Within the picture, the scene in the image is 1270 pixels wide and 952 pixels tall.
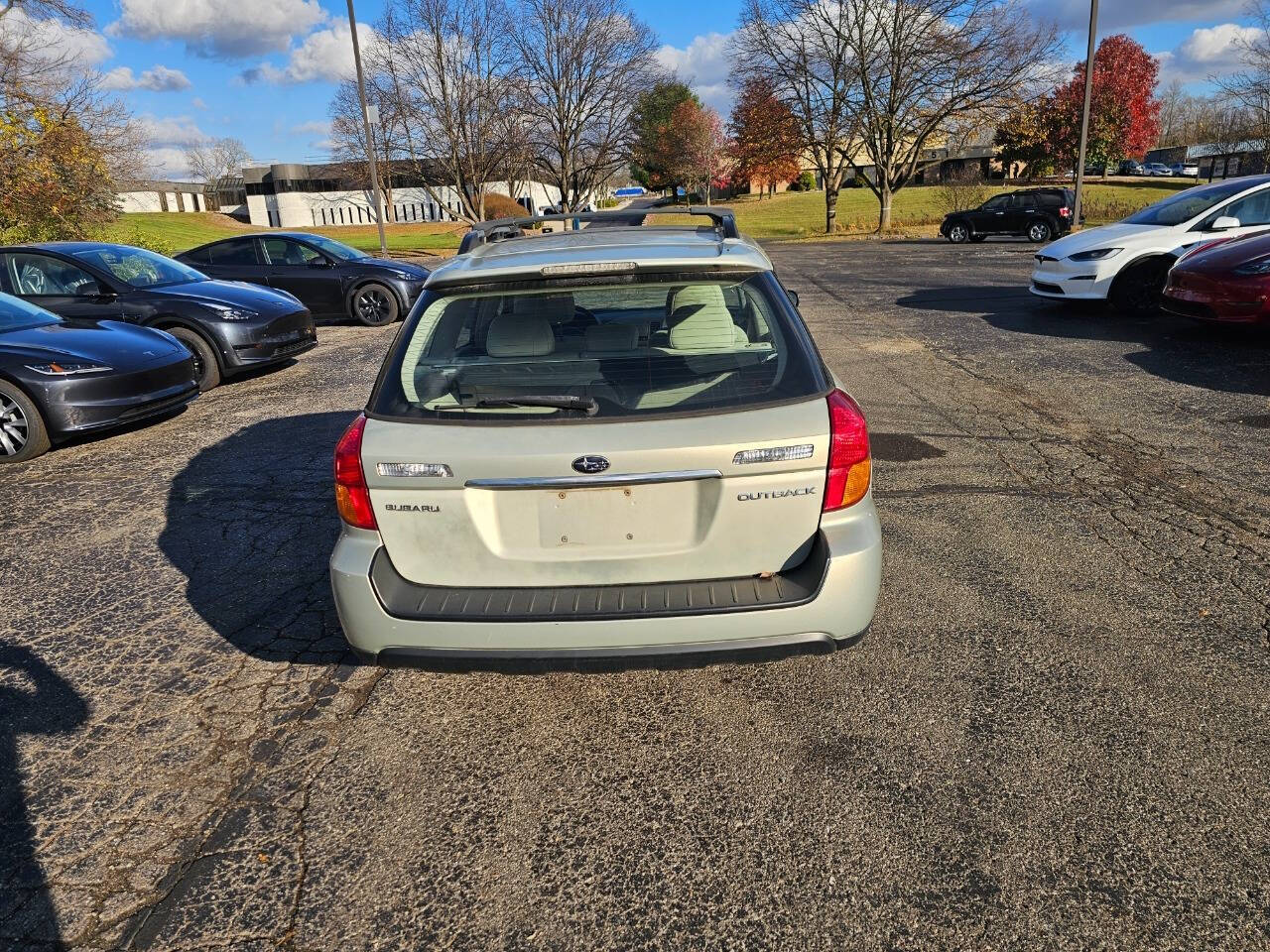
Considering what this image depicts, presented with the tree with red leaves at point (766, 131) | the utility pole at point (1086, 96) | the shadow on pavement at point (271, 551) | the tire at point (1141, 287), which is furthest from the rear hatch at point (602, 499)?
the tree with red leaves at point (766, 131)

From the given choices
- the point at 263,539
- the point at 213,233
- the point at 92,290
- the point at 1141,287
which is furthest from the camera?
the point at 213,233

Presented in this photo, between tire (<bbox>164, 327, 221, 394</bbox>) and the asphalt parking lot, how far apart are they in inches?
164

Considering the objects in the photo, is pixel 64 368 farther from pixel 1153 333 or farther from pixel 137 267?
pixel 1153 333

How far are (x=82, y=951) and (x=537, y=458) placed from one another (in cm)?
174

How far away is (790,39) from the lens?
3509cm

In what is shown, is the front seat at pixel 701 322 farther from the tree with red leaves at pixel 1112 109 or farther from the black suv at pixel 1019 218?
the tree with red leaves at pixel 1112 109

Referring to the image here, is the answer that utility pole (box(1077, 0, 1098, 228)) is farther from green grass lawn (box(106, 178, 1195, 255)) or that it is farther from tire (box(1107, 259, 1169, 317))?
tire (box(1107, 259, 1169, 317))

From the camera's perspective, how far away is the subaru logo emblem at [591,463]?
265 cm

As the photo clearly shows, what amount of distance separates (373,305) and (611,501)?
1211cm

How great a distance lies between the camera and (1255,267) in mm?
8219

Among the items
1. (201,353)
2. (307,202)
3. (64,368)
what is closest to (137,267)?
(201,353)

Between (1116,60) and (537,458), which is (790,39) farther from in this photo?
(1116,60)

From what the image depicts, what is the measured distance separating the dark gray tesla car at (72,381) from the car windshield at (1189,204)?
11.7 meters

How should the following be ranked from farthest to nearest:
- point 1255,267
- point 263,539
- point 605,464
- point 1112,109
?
point 1112,109, point 1255,267, point 263,539, point 605,464
